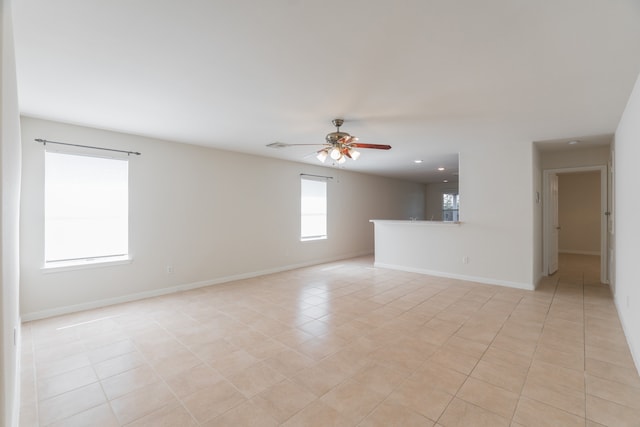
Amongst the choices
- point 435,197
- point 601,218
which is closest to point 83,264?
point 601,218

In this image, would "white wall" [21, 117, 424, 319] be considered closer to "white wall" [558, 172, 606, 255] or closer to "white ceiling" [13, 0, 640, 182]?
"white ceiling" [13, 0, 640, 182]

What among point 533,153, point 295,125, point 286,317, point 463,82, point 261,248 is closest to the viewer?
point 463,82

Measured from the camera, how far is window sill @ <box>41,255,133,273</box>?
3629mm

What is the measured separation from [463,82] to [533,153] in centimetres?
303

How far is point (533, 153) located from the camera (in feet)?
15.2

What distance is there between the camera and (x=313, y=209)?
705 centimetres

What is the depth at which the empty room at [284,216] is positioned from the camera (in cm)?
181

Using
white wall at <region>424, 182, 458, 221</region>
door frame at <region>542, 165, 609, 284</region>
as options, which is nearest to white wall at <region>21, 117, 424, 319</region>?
door frame at <region>542, 165, 609, 284</region>

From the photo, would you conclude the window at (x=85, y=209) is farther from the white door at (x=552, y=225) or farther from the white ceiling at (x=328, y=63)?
the white door at (x=552, y=225)

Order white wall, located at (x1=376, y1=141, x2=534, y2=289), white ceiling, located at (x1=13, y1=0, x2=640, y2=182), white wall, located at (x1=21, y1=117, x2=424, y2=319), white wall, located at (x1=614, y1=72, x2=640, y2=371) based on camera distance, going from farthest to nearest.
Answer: white wall, located at (x1=376, y1=141, x2=534, y2=289), white wall, located at (x1=21, y1=117, x2=424, y2=319), white wall, located at (x1=614, y1=72, x2=640, y2=371), white ceiling, located at (x1=13, y1=0, x2=640, y2=182)

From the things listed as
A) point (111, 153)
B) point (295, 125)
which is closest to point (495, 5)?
point (295, 125)

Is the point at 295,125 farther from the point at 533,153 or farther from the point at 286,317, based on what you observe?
the point at 533,153

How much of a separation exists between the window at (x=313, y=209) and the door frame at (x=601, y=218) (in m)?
4.48

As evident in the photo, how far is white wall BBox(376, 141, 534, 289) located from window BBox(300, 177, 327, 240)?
232 cm
